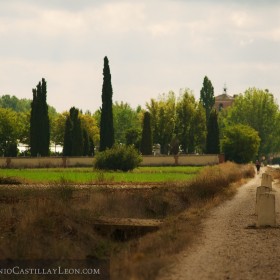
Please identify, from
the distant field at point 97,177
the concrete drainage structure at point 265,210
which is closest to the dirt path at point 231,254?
the concrete drainage structure at point 265,210

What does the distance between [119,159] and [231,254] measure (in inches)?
1625

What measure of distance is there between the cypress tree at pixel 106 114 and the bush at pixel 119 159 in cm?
1637

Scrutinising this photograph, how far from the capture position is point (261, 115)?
11844cm

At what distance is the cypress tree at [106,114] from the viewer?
71.8 m

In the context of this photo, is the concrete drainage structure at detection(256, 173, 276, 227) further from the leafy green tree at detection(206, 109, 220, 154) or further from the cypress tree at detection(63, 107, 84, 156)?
the leafy green tree at detection(206, 109, 220, 154)

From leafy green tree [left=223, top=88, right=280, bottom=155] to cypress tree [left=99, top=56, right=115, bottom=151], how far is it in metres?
50.9

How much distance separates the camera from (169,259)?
12242mm

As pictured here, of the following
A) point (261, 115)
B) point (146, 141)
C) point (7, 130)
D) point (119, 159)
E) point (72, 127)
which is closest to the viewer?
point (119, 159)

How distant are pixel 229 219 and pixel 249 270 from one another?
30.5 ft

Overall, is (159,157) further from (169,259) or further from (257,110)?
(169,259)

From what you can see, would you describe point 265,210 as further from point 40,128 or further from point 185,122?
point 185,122

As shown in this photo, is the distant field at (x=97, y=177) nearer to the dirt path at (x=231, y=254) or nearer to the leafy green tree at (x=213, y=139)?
the dirt path at (x=231, y=254)

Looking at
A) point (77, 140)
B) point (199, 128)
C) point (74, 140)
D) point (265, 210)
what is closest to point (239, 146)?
point (199, 128)

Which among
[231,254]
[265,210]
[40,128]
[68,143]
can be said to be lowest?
[231,254]
